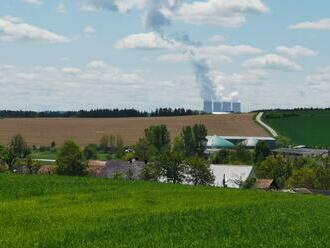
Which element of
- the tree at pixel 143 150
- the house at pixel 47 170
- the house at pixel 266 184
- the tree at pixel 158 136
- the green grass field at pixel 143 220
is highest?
the green grass field at pixel 143 220

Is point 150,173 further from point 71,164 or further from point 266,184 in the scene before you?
point 266,184

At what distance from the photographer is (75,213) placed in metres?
25.8

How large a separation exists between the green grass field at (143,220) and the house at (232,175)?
55049 mm

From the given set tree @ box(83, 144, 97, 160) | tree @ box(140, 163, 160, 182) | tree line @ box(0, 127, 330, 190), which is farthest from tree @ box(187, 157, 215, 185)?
tree @ box(83, 144, 97, 160)

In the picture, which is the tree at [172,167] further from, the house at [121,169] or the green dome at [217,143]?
the green dome at [217,143]

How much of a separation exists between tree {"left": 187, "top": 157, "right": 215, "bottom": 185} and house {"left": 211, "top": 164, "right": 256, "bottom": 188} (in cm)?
344

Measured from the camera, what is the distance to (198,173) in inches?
3484

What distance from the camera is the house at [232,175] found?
9412 cm

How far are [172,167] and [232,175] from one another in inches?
512

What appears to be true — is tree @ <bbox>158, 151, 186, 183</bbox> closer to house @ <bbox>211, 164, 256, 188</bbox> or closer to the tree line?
the tree line

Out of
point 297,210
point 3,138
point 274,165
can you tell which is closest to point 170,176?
point 274,165

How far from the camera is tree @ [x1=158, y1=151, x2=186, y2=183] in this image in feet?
286

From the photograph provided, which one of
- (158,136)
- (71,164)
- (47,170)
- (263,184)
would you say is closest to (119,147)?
(158,136)

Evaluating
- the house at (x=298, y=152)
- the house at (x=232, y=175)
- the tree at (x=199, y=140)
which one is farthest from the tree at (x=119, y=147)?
the house at (x=232, y=175)
